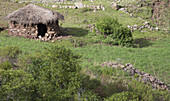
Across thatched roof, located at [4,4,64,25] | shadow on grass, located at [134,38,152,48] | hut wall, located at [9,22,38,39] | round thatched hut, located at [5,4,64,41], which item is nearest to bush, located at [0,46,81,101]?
thatched roof, located at [4,4,64,25]

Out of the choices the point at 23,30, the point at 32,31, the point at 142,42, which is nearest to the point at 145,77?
the point at 142,42

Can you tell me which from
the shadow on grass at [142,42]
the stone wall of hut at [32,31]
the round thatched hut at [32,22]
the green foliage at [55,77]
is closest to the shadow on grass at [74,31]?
the stone wall of hut at [32,31]

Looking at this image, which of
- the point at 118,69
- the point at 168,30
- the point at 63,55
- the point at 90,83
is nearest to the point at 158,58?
the point at 118,69

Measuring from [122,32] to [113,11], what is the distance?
411 inches

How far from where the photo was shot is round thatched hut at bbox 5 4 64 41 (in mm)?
16625

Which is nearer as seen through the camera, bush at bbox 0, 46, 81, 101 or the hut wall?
bush at bbox 0, 46, 81, 101

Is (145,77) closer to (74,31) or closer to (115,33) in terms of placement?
(115,33)

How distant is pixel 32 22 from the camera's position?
54.2 ft

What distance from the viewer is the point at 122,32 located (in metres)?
17.3

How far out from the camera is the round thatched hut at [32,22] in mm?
16625

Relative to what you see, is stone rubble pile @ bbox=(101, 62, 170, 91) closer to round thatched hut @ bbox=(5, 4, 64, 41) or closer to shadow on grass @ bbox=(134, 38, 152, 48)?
shadow on grass @ bbox=(134, 38, 152, 48)

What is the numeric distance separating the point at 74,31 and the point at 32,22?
4.77 meters

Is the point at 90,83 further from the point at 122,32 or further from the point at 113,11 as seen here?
the point at 113,11

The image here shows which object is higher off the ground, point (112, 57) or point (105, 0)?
point (105, 0)
